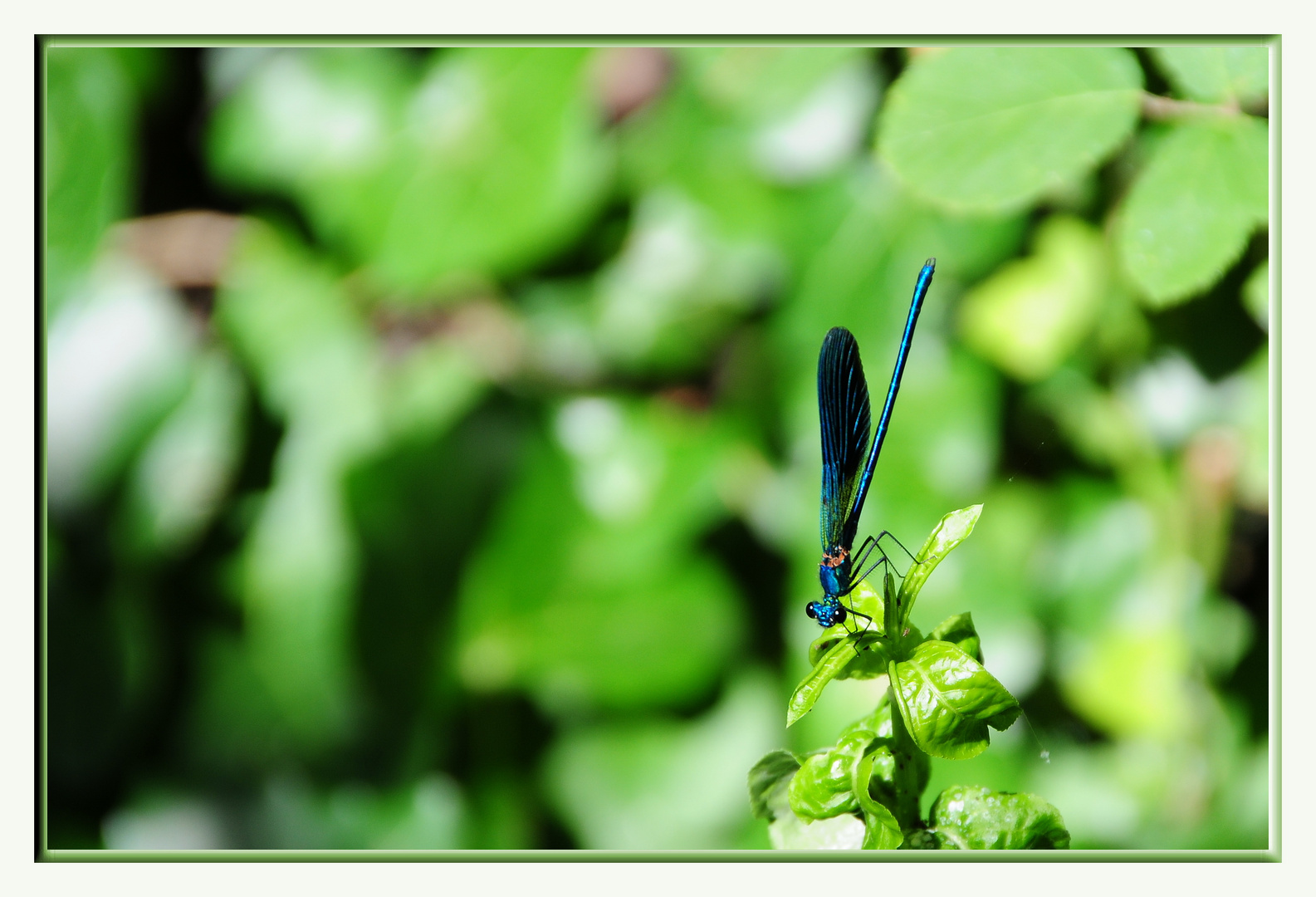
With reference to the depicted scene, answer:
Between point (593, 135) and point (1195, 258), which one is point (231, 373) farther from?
point (1195, 258)

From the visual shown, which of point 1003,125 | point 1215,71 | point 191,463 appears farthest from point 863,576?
point 191,463

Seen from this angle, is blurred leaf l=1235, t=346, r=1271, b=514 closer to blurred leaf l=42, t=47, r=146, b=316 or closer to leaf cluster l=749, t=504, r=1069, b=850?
leaf cluster l=749, t=504, r=1069, b=850

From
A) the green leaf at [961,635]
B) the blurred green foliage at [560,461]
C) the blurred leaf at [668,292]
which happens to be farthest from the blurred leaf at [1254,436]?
the green leaf at [961,635]

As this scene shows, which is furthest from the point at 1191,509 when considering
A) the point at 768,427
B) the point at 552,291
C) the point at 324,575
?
the point at 324,575

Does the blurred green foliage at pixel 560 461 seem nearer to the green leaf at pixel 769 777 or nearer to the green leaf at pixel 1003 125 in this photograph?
the green leaf at pixel 1003 125

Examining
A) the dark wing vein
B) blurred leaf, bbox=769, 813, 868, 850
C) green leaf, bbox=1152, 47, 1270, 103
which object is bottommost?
blurred leaf, bbox=769, 813, 868, 850

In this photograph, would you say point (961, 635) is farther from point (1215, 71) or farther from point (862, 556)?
point (1215, 71)

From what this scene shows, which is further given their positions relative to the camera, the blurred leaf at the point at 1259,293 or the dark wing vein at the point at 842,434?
the blurred leaf at the point at 1259,293

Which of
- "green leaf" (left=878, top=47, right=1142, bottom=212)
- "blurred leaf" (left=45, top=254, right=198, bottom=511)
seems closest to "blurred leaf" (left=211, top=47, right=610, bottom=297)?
"blurred leaf" (left=45, top=254, right=198, bottom=511)
